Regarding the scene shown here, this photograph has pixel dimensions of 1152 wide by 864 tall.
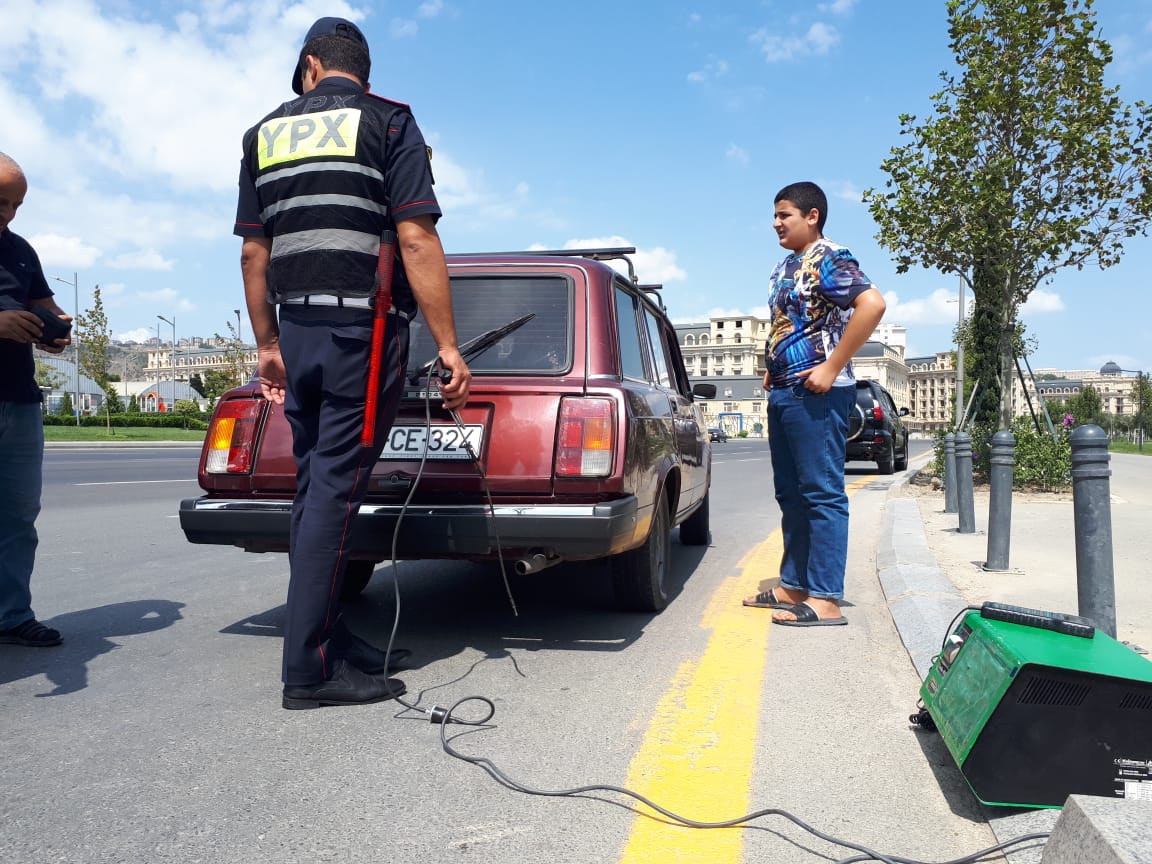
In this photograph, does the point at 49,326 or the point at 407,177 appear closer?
the point at 407,177

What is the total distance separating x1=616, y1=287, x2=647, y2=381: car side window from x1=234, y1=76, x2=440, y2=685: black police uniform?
1.43 m

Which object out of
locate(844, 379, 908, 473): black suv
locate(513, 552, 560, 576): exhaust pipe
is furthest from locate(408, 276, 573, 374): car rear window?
locate(844, 379, 908, 473): black suv

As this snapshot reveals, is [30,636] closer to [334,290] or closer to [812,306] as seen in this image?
[334,290]

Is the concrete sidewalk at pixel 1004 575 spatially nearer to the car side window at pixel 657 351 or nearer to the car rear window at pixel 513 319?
the car side window at pixel 657 351

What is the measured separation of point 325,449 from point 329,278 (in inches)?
21.9

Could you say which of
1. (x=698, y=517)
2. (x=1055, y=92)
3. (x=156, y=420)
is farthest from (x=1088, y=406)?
(x=698, y=517)

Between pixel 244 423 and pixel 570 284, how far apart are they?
1524 millimetres

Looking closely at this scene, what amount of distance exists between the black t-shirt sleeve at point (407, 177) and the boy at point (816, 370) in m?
2.02

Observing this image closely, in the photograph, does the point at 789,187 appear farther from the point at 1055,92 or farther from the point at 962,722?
the point at 1055,92

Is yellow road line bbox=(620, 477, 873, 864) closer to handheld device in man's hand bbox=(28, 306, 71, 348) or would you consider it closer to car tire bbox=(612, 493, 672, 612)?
car tire bbox=(612, 493, 672, 612)

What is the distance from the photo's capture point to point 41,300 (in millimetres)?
4016

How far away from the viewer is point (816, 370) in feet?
13.8

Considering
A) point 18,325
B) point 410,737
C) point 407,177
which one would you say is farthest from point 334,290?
point 18,325

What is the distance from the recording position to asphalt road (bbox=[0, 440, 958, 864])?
7.04 feet
